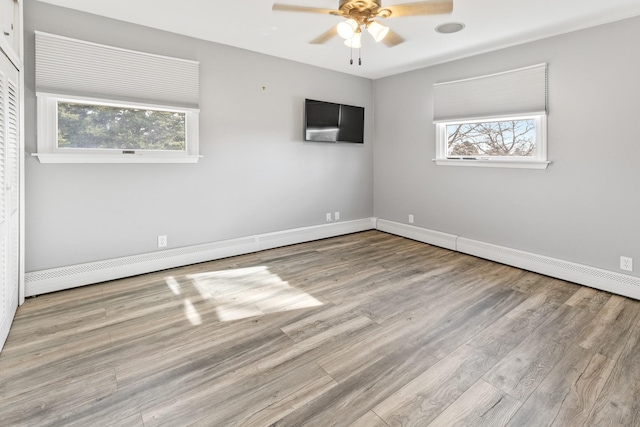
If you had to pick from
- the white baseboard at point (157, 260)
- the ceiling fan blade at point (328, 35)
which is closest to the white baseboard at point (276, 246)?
the white baseboard at point (157, 260)

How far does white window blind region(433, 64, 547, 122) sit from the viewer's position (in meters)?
3.67

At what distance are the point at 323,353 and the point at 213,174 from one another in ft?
8.78

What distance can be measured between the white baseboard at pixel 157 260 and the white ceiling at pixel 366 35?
2.39m

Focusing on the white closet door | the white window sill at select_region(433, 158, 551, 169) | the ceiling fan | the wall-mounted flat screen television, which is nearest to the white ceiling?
the ceiling fan

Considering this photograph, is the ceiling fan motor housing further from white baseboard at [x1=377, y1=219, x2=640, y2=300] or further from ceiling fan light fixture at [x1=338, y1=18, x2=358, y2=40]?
white baseboard at [x1=377, y1=219, x2=640, y2=300]

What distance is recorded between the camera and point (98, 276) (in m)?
3.37

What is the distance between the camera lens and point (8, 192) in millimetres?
2344

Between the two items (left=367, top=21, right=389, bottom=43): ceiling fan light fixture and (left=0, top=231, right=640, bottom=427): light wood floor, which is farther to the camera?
(left=367, top=21, right=389, bottom=43): ceiling fan light fixture

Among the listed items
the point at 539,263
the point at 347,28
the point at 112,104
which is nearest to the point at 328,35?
the point at 347,28

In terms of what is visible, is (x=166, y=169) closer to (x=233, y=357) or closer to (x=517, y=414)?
(x=233, y=357)

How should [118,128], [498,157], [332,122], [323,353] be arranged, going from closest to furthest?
1. [323,353]
2. [118,128]
3. [498,157]
4. [332,122]

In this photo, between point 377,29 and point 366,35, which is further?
point 366,35

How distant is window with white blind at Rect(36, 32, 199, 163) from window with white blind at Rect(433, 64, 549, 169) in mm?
3250

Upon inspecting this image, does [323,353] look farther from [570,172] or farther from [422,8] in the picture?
[570,172]
